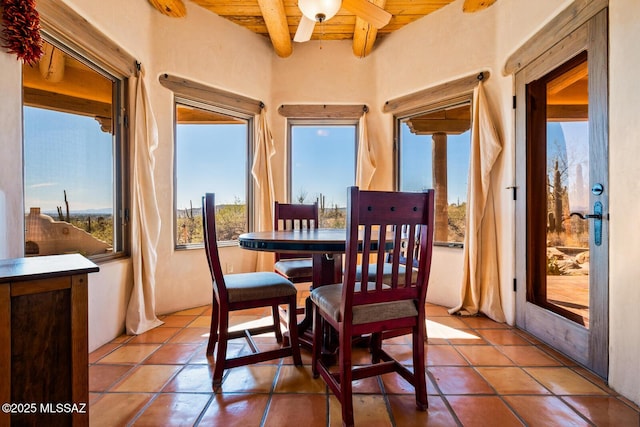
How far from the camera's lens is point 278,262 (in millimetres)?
2678

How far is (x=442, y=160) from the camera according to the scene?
3.26m

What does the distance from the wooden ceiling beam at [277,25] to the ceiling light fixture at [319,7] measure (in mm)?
1020

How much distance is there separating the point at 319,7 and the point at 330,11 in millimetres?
A: 83

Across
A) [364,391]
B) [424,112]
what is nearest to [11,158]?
[364,391]

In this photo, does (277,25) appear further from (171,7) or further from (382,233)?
A: (382,233)

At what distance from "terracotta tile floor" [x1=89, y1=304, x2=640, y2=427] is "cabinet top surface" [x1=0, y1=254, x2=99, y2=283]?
78 cm

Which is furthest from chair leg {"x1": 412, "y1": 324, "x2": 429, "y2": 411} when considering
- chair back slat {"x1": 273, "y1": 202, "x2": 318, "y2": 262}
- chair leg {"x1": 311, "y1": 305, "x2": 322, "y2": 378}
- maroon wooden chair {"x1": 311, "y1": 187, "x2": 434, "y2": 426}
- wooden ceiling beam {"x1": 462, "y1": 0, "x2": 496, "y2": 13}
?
wooden ceiling beam {"x1": 462, "y1": 0, "x2": 496, "y2": 13}

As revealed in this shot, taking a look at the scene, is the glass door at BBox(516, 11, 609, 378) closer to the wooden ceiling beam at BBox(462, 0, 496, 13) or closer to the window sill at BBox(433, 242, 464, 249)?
the window sill at BBox(433, 242, 464, 249)

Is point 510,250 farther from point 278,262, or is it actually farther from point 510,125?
point 278,262

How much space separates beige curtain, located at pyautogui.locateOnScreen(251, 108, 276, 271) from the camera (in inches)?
136

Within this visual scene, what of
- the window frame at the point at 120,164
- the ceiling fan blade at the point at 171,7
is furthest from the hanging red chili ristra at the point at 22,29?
the ceiling fan blade at the point at 171,7

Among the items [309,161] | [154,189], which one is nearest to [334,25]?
[309,161]

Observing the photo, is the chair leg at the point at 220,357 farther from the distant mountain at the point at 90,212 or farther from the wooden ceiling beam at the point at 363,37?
the wooden ceiling beam at the point at 363,37

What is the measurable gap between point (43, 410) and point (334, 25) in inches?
146
